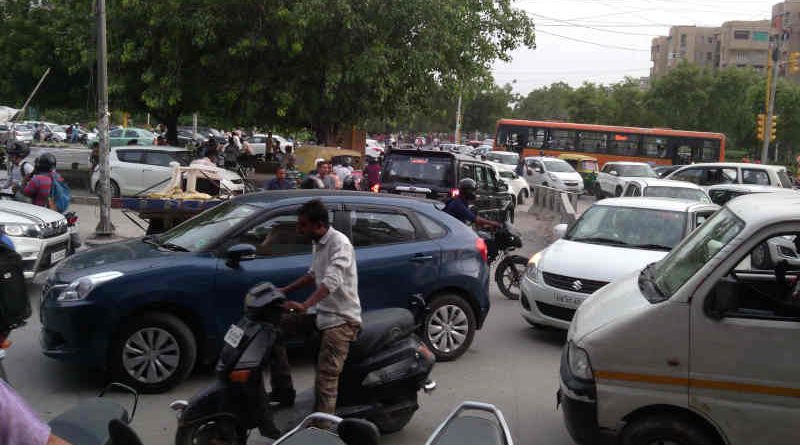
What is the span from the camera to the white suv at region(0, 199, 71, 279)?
9.63 meters

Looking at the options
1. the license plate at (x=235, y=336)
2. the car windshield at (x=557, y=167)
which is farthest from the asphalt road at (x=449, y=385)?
the car windshield at (x=557, y=167)

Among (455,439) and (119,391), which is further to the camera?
(119,391)

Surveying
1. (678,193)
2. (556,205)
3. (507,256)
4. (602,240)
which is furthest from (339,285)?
(556,205)

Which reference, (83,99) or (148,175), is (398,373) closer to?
(148,175)

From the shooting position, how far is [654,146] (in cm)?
4138

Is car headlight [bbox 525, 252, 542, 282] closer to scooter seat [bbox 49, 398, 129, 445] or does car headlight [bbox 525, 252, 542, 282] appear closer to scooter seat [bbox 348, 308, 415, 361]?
scooter seat [bbox 348, 308, 415, 361]

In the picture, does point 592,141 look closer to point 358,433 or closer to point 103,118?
point 103,118

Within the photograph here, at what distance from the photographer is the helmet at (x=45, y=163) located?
36.1 feet

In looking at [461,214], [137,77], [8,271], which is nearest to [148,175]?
[137,77]

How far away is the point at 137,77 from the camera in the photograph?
73.5 feet

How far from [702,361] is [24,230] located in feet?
27.2

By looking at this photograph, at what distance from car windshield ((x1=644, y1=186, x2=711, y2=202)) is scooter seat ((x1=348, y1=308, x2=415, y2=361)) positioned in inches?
479

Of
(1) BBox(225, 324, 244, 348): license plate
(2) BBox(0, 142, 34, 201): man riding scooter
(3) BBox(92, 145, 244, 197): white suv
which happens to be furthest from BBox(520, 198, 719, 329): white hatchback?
(3) BBox(92, 145, 244, 197): white suv

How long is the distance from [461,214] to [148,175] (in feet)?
40.0
